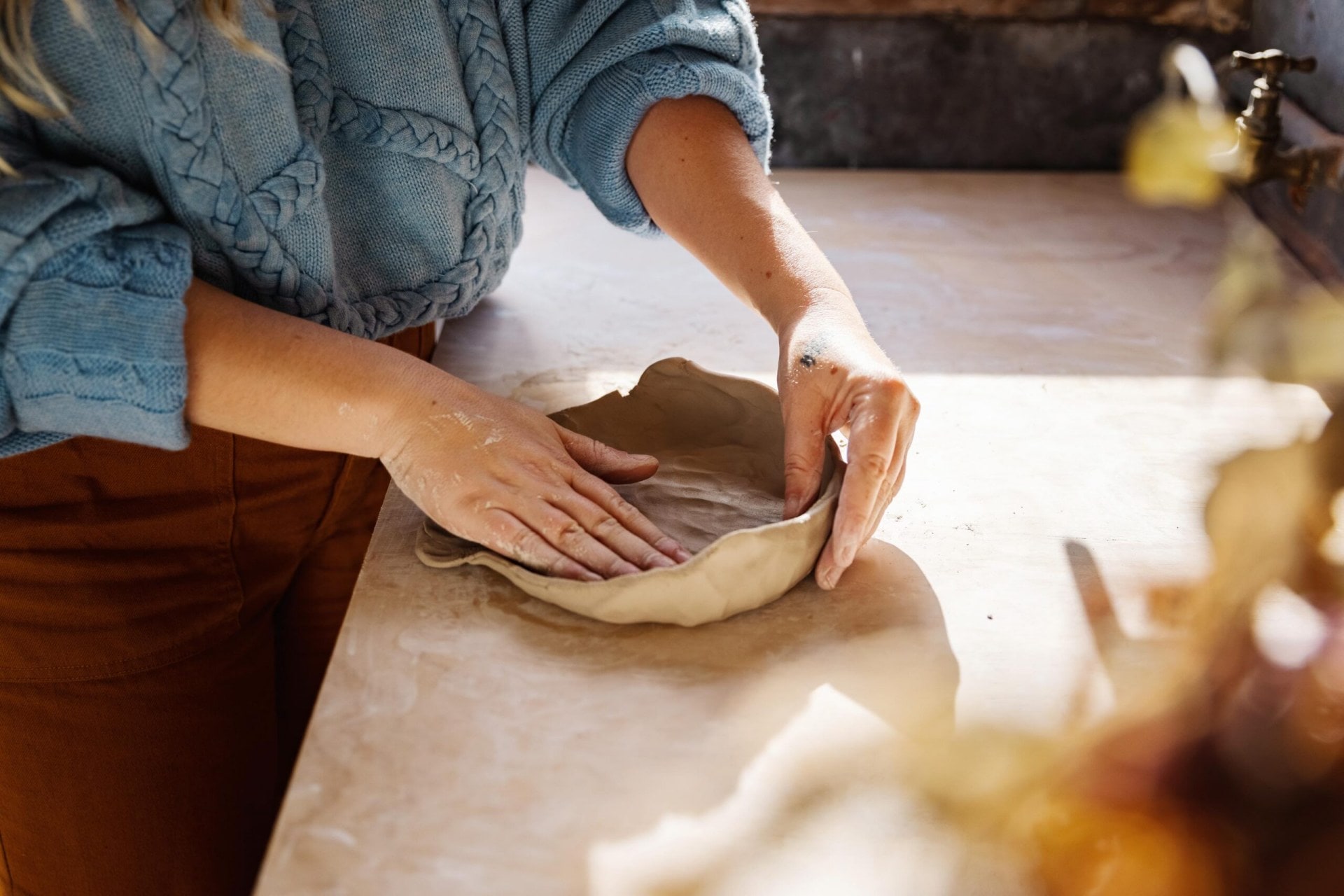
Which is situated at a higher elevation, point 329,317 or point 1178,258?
point 329,317

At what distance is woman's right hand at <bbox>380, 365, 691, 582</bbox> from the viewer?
84 cm

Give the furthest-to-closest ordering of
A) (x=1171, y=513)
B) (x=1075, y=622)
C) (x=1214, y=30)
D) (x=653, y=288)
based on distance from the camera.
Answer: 1. (x=1214, y=30)
2. (x=653, y=288)
3. (x=1171, y=513)
4. (x=1075, y=622)

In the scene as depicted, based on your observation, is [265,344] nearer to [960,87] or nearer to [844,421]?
[844,421]

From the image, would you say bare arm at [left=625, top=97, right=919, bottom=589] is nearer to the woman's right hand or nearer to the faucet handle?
the woman's right hand

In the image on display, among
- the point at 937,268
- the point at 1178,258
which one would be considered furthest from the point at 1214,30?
the point at 937,268

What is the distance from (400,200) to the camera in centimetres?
101

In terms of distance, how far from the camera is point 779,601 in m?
0.88

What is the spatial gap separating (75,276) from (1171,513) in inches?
36.2

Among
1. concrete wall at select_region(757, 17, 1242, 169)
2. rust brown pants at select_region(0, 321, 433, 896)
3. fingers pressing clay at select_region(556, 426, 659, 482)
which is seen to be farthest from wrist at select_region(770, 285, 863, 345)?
concrete wall at select_region(757, 17, 1242, 169)

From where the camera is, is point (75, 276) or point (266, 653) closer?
point (75, 276)

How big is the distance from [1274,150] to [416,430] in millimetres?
1120

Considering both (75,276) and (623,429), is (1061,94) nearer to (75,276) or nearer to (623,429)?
(623,429)

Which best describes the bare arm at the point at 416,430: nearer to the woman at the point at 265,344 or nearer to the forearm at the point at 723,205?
the woman at the point at 265,344

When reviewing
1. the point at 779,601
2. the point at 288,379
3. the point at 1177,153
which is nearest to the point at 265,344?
the point at 288,379
